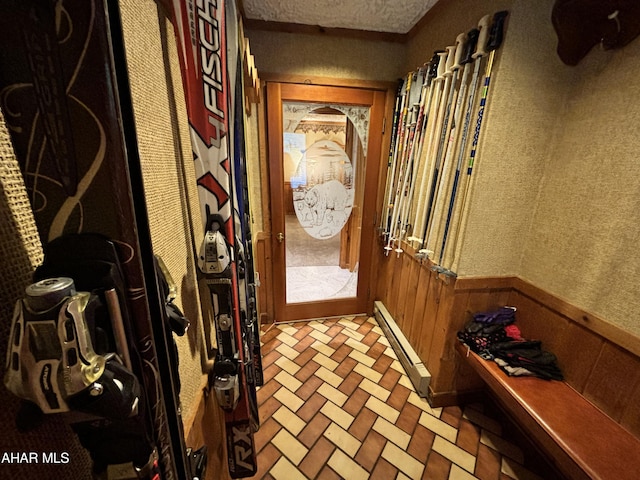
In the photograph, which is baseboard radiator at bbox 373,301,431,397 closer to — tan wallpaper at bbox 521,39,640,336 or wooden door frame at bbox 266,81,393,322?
wooden door frame at bbox 266,81,393,322

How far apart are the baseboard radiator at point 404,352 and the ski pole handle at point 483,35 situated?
1821 millimetres

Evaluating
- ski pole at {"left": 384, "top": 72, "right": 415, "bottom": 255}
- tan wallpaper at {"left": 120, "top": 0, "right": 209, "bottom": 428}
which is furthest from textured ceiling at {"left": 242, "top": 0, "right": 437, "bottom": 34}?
tan wallpaper at {"left": 120, "top": 0, "right": 209, "bottom": 428}

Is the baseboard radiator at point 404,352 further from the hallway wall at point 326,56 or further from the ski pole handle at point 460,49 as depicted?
the hallway wall at point 326,56

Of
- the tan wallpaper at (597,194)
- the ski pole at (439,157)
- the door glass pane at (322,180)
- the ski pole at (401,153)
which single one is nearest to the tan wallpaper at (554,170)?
the tan wallpaper at (597,194)

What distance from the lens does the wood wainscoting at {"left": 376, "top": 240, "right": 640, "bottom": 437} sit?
951 millimetres

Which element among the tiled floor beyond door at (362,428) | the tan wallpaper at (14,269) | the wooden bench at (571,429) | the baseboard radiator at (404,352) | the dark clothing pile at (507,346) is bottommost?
the tiled floor beyond door at (362,428)

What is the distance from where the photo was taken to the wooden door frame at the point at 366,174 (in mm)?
1846

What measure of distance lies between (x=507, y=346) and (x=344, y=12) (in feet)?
7.45

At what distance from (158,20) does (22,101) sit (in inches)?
18.9

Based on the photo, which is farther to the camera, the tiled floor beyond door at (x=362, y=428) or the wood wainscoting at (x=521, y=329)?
the tiled floor beyond door at (x=362, y=428)

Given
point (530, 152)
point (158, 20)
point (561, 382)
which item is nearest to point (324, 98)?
point (530, 152)

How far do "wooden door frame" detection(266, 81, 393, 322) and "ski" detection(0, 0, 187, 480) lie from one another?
5.62 ft

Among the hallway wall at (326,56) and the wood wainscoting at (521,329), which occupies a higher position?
the hallway wall at (326,56)

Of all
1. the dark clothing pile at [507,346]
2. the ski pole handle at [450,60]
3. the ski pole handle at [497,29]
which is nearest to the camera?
the ski pole handle at [497,29]
